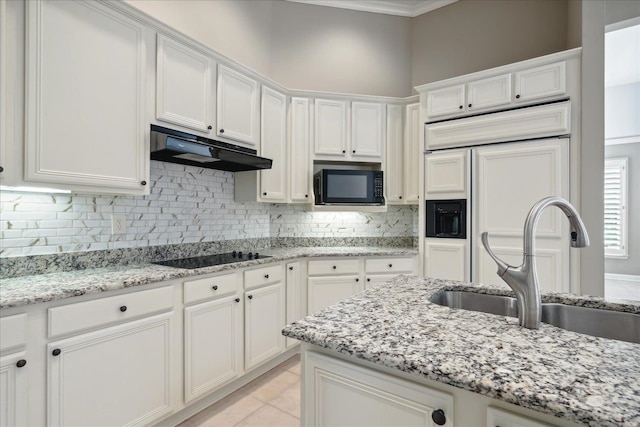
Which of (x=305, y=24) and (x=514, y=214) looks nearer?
(x=514, y=214)

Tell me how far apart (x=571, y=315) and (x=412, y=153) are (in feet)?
7.76

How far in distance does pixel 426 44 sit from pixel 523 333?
144 inches

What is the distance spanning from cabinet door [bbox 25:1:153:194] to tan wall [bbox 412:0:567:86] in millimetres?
2938

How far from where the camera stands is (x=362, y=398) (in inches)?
34.4

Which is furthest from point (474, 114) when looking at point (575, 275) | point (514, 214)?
point (575, 275)

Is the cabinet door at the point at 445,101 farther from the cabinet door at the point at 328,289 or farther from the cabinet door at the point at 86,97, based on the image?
the cabinet door at the point at 86,97

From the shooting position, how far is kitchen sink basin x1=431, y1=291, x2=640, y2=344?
1163mm

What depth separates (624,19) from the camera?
98.0 inches

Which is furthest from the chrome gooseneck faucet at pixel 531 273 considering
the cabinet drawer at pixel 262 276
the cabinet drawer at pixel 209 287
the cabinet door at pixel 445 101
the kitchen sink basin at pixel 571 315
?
the cabinet door at pixel 445 101

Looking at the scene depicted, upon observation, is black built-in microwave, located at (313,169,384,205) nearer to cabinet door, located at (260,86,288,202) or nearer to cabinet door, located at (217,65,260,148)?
cabinet door, located at (260,86,288,202)

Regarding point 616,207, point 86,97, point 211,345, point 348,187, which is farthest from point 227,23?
point 616,207

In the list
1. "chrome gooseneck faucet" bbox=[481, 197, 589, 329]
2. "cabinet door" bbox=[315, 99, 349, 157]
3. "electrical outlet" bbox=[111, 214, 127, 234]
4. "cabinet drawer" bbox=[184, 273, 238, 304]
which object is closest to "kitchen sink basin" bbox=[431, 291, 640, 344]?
"chrome gooseneck faucet" bbox=[481, 197, 589, 329]

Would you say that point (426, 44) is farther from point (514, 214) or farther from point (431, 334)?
point (431, 334)

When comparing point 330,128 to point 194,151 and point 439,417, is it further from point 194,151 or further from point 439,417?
point 439,417
